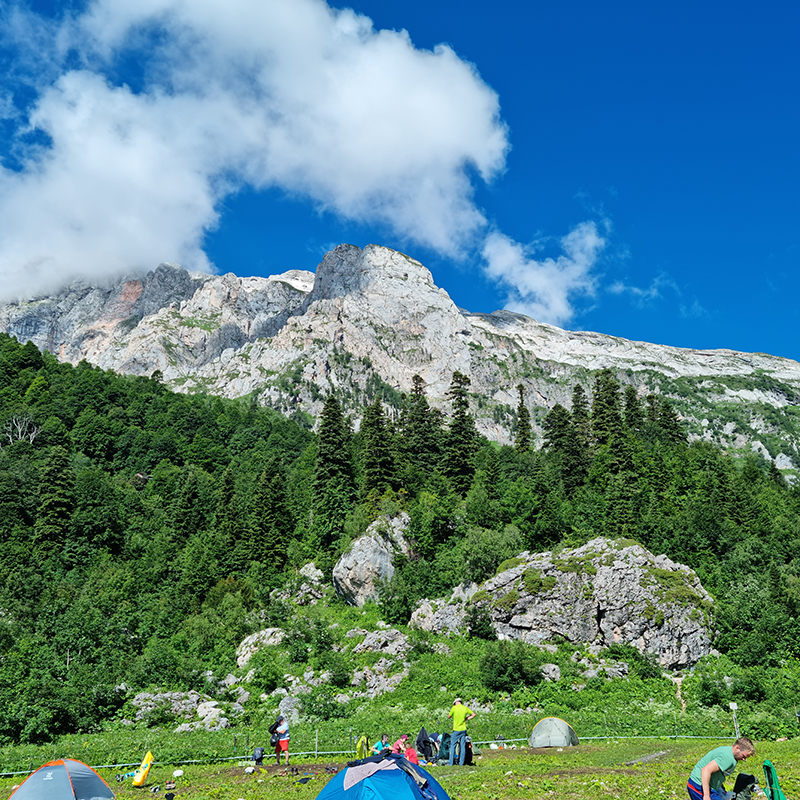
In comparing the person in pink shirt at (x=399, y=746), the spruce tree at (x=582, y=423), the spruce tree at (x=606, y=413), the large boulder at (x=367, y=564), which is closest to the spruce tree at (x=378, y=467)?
the large boulder at (x=367, y=564)

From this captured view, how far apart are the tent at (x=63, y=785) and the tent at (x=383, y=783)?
29.2 ft

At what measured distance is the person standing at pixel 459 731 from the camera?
20859 mm

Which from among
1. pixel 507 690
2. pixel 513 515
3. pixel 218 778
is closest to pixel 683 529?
pixel 513 515

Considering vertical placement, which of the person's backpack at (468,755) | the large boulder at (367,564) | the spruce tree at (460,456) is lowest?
the person's backpack at (468,755)

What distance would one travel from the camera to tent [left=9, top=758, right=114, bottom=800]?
1661 centimetres

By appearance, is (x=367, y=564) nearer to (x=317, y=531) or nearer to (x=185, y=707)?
(x=317, y=531)

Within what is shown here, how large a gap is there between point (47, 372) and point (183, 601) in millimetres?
86874

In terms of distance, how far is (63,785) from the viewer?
16.8 metres

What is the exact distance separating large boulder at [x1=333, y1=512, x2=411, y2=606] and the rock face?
679 centimetres

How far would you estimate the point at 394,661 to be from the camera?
41562mm

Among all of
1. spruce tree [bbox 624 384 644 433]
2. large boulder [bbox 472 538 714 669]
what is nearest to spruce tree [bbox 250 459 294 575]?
large boulder [bbox 472 538 714 669]

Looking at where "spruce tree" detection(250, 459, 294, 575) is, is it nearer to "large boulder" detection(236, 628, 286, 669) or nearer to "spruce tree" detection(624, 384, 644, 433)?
"large boulder" detection(236, 628, 286, 669)

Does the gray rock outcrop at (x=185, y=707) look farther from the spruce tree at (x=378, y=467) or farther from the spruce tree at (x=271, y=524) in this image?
the spruce tree at (x=378, y=467)

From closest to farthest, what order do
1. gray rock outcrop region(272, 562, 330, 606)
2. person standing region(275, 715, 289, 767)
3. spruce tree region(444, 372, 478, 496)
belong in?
person standing region(275, 715, 289, 767), gray rock outcrop region(272, 562, 330, 606), spruce tree region(444, 372, 478, 496)
